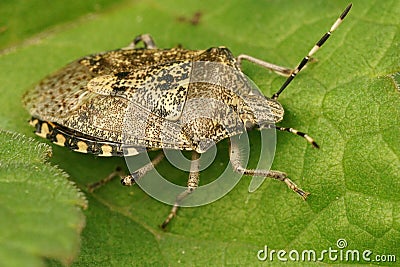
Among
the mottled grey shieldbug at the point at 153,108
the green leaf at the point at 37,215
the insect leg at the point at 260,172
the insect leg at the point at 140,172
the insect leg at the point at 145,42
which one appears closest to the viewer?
the green leaf at the point at 37,215

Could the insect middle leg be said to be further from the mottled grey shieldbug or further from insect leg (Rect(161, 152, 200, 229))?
insect leg (Rect(161, 152, 200, 229))

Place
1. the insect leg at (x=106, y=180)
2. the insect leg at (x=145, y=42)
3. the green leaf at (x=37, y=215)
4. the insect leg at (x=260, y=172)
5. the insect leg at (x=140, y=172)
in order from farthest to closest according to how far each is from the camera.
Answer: the insect leg at (x=145, y=42) → the insect leg at (x=106, y=180) → the insect leg at (x=140, y=172) → the insect leg at (x=260, y=172) → the green leaf at (x=37, y=215)

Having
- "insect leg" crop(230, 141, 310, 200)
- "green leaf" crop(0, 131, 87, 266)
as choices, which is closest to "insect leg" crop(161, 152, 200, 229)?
"insect leg" crop(230, 141, 310, 200)

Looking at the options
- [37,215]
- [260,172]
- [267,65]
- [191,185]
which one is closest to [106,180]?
[191,185]

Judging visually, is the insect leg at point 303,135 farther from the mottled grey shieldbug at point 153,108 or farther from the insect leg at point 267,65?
the insect leg at point 267,65

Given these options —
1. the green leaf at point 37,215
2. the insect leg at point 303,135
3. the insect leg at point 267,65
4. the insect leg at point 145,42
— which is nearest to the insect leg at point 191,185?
the insect leg at point 303,135

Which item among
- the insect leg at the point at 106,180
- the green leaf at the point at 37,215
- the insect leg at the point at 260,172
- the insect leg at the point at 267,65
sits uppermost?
the insect leg at the point at 267,65
